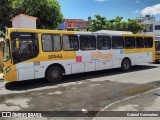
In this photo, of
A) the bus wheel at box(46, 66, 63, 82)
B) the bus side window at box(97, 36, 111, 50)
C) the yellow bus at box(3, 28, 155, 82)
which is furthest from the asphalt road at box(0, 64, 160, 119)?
the bus side window at box(97, 36, 111, 50)

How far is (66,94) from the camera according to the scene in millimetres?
9320

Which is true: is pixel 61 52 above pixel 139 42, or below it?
below

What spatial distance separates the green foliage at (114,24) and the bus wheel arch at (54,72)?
92.1 feet

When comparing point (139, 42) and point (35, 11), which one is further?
point (35, 11)

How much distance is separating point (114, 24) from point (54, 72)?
Answer: 97.3 feet

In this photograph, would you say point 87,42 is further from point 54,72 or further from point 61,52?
point 54,72

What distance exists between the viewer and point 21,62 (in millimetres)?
10844

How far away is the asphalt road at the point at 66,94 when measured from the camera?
761 centimetres

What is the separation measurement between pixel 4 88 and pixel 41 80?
97.1 inches

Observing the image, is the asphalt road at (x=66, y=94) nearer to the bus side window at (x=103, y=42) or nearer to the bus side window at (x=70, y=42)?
the bus side window at (x=70, y=42)

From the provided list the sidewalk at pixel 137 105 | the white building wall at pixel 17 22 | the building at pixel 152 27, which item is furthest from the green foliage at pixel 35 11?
the building at pixel 152 27

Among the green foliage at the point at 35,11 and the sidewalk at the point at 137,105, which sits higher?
the green foliage at the point at 35,11

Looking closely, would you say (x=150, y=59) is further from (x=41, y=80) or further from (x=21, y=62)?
(x=21, y=62)

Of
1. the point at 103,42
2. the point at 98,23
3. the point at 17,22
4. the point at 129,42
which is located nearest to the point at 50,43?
the point at 103,42
